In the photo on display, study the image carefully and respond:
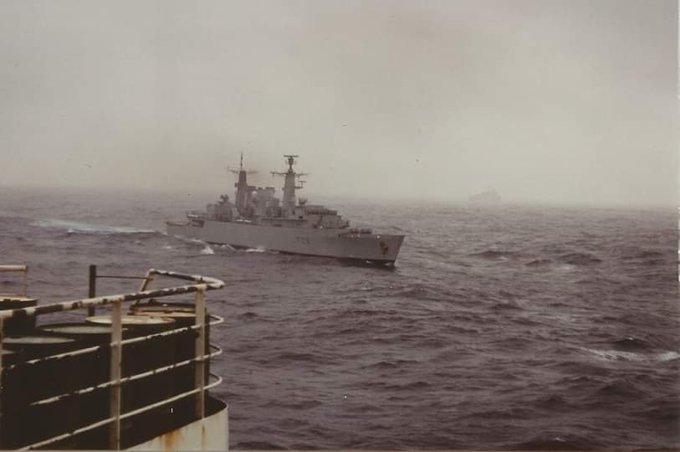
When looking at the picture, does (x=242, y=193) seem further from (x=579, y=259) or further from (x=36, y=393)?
(x=36, y=393)

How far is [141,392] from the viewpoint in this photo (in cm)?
317

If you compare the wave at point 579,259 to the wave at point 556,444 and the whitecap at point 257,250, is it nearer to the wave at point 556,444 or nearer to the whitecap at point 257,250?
the whitecap at point 257,250

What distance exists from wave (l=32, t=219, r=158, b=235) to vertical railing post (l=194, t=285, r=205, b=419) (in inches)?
1651

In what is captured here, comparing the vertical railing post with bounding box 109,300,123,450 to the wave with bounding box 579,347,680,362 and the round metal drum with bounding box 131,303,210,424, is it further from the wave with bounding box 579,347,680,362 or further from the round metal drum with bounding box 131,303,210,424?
the wave with bounding box 579,347,680,362

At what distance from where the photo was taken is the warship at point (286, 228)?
33.8 meters

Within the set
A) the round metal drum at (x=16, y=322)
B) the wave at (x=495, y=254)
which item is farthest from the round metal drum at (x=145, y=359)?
the wave at (x=495, y=254)

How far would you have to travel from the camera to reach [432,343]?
17328 millimetres

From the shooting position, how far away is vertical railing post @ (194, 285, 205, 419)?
3230 millimetres

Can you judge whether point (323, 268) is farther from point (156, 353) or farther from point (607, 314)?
point (156, 353)

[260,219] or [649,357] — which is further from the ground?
[260,219]

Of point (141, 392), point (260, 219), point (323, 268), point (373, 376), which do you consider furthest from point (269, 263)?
point (141, 392)

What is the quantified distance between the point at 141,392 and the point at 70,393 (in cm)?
44

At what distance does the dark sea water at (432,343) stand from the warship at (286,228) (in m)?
1.02

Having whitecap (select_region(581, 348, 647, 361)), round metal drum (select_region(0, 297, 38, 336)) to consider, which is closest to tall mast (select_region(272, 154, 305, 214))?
whitecap (select_region(581, 348, 647, 361))
